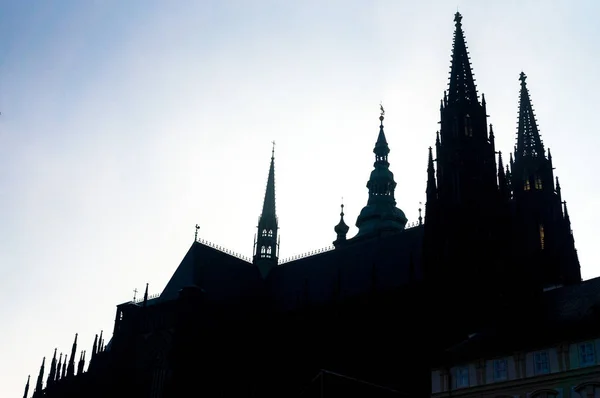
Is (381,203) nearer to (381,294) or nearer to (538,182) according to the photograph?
(538,182)

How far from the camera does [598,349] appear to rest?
3966 cm

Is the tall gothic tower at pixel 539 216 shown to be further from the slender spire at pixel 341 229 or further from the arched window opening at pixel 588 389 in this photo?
the slender spire at pixel 341 229

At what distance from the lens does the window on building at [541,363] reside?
136 ft

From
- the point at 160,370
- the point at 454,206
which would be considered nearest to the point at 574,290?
the point at 454,206

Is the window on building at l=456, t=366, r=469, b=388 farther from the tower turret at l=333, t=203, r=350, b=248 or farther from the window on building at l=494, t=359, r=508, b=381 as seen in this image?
the tower turret at l=333, t=203, r=350, b=248

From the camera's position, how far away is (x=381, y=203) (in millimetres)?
103250

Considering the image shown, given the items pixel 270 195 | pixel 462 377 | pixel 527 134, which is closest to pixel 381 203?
pixel 270 195

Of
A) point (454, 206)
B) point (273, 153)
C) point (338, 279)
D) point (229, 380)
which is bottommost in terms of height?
point (229, 380)

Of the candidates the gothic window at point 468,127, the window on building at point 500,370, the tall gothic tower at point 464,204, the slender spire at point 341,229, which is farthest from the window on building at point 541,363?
the slender spire at point 341,229

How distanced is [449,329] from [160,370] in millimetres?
27685

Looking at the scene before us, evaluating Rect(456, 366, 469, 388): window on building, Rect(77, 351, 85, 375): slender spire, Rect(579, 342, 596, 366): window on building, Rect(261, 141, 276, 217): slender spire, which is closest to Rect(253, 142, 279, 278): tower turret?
Rect(261, 141, 276, 217): slender spire

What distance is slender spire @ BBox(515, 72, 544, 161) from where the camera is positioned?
74.4 m

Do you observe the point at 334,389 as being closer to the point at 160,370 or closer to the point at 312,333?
the point at 312,333

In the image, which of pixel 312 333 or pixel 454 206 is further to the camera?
pixel 312 333
